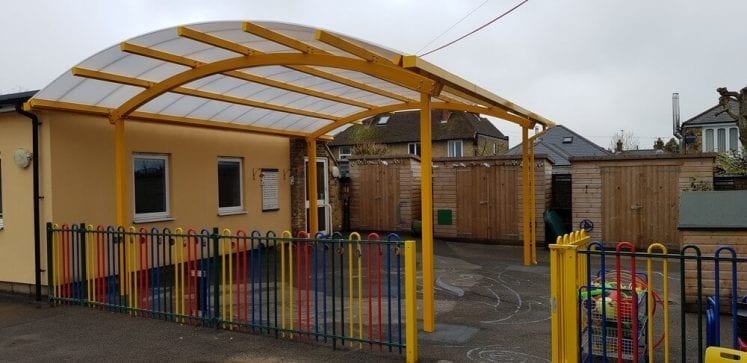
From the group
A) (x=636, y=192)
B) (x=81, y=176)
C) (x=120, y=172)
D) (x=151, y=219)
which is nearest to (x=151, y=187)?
(x=151, y=219)

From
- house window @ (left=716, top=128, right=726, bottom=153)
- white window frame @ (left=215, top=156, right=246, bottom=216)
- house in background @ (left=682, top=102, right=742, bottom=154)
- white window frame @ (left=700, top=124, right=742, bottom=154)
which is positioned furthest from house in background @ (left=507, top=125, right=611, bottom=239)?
white window frame @ (left=215, top=156, right=246, bottom=216)

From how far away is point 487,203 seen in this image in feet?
48.0

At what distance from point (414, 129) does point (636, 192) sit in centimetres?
2963

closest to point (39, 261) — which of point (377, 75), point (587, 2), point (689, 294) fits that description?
point (377, 75)

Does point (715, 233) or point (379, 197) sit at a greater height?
point (379, 197)

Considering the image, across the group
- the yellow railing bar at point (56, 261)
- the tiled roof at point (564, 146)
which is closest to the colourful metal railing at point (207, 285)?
the yellow railing bar at point (56, 261)

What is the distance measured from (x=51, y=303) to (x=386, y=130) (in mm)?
36082

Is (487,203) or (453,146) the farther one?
(453,146)

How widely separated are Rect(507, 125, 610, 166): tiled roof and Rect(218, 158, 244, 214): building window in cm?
2425

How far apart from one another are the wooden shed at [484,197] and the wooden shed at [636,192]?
38.4 inches

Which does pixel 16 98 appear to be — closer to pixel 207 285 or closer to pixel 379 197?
pixel 207 285

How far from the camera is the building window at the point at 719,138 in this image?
113 ft

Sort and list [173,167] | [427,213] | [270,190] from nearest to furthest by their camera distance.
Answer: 1. [427,213]
2. [173,167]
3. [270,190]

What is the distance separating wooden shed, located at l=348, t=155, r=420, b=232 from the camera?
53.0 feet
